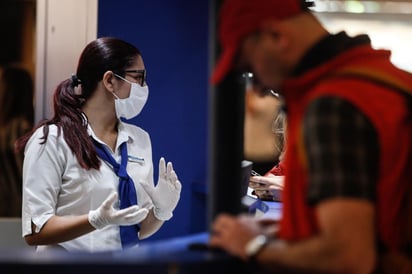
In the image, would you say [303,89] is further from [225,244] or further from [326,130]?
[225,244]

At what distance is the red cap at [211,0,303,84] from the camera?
1.38 metres

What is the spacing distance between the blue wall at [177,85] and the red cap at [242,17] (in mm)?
2273

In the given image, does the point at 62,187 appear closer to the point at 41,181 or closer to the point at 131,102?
the point at 41,181

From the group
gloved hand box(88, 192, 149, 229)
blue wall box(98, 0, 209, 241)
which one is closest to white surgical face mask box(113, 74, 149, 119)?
blue wall box(98, 0, 209, 241)

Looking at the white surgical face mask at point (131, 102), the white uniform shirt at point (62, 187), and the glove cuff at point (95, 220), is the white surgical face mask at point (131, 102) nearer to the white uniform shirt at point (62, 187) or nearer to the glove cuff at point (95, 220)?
the white uniform shirt at point (62, 187)

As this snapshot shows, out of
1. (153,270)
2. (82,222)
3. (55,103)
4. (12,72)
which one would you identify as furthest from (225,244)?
(12,72)

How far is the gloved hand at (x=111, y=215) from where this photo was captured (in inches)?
104

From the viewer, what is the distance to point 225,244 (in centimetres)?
145

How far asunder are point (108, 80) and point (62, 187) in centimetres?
55

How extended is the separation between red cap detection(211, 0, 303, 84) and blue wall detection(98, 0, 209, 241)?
89.5 inches

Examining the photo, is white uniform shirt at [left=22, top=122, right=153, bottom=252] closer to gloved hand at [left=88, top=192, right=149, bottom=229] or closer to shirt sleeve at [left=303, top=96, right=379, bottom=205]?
gloved hand at [left=88, top=192, right=149, bottom=229]

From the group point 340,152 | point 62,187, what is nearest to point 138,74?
point 62,187

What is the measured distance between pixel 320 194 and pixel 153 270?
0.41 m

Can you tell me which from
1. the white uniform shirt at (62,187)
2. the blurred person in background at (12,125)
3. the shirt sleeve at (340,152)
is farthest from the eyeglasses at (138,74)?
the shirt sleeve at (340,152)
